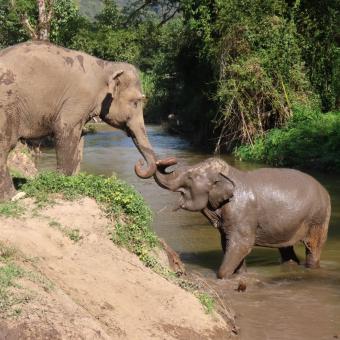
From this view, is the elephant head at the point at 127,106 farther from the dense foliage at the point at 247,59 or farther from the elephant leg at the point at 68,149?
the dense foliage at the point at 247,59

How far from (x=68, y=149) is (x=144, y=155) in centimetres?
110

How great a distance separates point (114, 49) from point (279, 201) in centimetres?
2856

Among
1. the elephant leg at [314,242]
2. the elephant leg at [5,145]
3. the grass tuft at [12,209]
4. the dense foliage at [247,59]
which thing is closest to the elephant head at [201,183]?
the elephant leg at [314,242]

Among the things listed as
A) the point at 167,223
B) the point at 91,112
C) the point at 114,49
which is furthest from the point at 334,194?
the point at 114,49

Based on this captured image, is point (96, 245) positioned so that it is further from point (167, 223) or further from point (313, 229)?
point (167, 223)

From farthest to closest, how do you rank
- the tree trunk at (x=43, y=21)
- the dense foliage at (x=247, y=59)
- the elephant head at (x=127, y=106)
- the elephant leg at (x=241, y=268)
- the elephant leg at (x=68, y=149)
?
the dense foliage at (x=247, y=59) → the tree trunk at (x=43, y=21) → the elephant leg at (x=241, y=268) → the elephant head at (x=127, y=106) → the elephant leg at (x=68, y=149)

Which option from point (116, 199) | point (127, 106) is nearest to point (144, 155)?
point (127, 106)

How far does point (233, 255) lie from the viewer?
35.2 feet

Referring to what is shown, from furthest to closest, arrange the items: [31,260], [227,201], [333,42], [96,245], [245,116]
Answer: [333,42]
[245,116]
[227,201]
[96,245]
[31,260]

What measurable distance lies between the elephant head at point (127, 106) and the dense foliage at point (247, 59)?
1411 centimetres

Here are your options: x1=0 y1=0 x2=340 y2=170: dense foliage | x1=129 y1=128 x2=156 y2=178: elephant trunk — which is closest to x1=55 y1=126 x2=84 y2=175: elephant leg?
x1=129 y1=128 x2=156 y2=178: elephant trunk

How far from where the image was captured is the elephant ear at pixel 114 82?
410 inches

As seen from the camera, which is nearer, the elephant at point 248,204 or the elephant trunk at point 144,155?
the elephant trunk at point 144,155

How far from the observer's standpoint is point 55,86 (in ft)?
33.2
